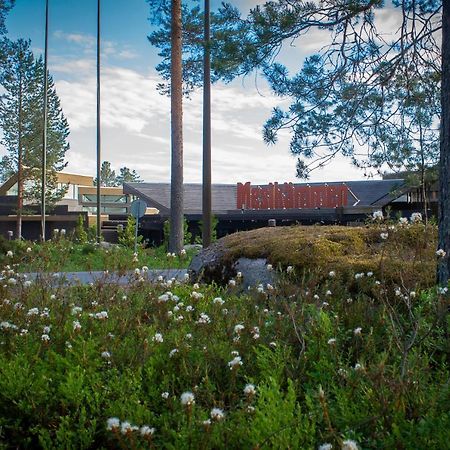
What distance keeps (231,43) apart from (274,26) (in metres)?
0.68

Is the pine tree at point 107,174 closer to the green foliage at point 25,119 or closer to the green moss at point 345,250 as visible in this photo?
the green foliage at point 25,119

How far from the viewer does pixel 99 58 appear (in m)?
31.9

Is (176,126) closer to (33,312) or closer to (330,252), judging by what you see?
(330,252)

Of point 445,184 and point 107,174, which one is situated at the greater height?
point 107,174

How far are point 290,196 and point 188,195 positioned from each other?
7.14 meters

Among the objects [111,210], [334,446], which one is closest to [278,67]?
[334,446]

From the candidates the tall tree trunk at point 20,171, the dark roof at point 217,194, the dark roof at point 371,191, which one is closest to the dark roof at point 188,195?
the dark roof at point 217,194

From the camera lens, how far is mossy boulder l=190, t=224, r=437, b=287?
7844 millimetres

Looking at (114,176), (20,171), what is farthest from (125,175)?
(20,171)

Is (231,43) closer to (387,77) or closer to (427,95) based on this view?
(387,77)

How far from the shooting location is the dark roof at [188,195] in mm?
31458

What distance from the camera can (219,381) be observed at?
4184 millimetres

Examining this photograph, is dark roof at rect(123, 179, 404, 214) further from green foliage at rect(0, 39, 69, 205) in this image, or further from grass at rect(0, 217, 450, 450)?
grass at rect(0, 217, 450, 450)

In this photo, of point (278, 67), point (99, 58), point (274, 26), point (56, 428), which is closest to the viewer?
point (56, 428)
